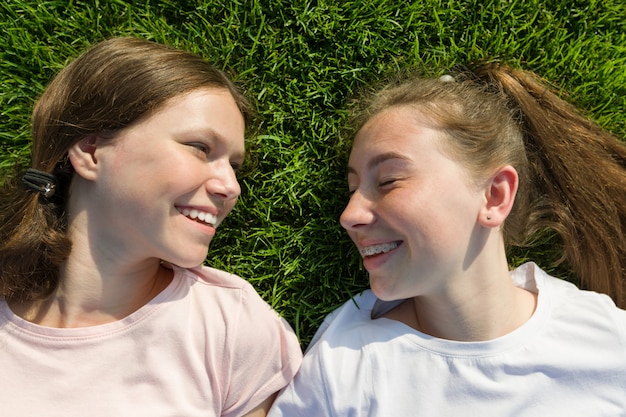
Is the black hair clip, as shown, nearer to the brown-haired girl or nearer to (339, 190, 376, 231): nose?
the brown-haired girl

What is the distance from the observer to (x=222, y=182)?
93.0 inches

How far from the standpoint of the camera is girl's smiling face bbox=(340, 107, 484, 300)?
2.25 metres

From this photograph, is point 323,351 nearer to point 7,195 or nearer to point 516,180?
point 516,180

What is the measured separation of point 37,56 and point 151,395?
1780 mm

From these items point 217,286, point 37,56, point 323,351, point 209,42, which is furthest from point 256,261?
point 37,56

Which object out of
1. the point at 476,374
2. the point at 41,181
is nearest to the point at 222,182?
the point at 41,181

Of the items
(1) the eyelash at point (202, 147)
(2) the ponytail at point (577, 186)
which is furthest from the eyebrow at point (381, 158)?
(2) the ponytail at point (577, 186)

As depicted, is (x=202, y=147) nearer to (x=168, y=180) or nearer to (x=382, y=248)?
(x=168, y=180)

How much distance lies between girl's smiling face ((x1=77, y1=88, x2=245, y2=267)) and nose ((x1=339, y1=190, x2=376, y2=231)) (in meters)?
0.50

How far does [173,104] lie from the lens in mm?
2299

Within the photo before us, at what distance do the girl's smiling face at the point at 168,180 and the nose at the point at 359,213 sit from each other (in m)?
0.50

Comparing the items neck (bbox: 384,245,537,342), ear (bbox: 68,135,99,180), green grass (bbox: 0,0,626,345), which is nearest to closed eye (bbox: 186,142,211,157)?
ear (bbox: 68,135,99,180)

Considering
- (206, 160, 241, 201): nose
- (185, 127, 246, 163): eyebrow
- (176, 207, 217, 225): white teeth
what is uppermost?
(185, 127, 246, 163): eyebrow

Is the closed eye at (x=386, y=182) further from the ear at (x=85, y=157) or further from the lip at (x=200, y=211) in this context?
the ear at (x=85, y=157)
